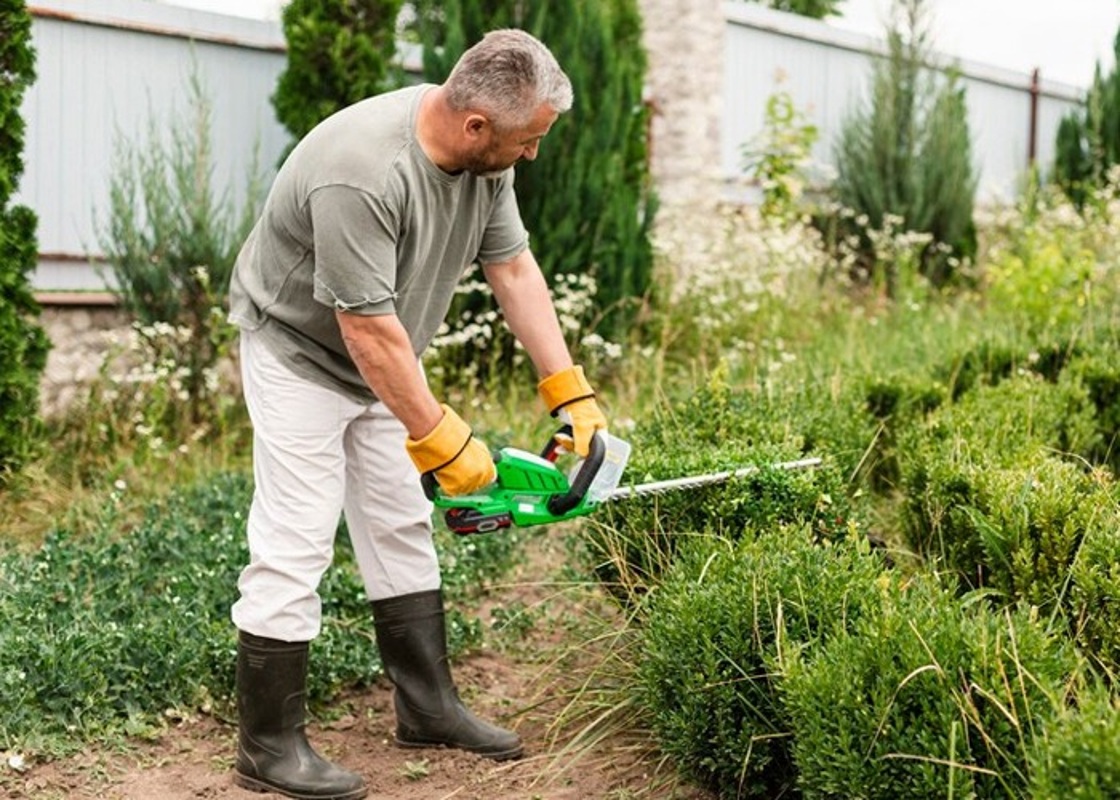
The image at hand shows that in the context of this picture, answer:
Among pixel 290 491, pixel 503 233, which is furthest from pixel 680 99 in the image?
pixel 290 491

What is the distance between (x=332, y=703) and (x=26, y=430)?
2.36 meters

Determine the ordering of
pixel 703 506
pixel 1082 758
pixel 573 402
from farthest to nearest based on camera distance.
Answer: pixel 703 506
pixel 573 402
pixel 1082 758

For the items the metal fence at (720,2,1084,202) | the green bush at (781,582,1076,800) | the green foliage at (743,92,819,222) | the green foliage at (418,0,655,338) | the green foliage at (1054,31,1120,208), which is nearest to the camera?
the green bush at (781,582,1076,800)

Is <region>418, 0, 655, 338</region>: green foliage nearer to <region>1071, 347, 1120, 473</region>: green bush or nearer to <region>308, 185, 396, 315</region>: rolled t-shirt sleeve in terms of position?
<region>1071, 347, 1120, 473</region>: green bush

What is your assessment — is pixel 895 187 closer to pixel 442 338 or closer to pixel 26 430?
pixel 442 338

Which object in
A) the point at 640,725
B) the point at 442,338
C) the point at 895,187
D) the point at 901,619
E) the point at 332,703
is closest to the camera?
the point at 901,619

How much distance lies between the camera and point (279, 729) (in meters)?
3.63

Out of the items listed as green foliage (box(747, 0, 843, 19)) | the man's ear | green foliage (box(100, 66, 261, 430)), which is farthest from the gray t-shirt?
green foliage (box(747, 0, 843, 19))

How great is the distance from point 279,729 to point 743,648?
4.16ft

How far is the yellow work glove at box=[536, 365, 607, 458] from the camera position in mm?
3652

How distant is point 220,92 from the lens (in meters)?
7.73

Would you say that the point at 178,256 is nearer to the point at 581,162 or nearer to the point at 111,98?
the point at 111,98

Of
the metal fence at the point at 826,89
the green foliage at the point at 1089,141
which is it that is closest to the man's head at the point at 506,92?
the metal fence at the point at 826,89

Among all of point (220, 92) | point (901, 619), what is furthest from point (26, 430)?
point (901, 619)
